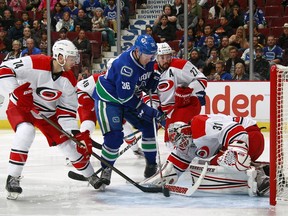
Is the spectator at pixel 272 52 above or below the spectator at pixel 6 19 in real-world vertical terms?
below

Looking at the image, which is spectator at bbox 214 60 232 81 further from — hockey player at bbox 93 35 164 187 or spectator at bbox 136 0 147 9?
hockey player at bbox 93 35 164 187

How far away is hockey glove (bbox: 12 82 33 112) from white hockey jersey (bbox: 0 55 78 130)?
3 centimetres

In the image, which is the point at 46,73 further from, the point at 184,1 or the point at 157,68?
the point at 184,1

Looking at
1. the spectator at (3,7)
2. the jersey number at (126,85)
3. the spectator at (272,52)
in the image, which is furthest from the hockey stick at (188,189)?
the spectator at (3,7)

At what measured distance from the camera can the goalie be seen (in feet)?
15.4

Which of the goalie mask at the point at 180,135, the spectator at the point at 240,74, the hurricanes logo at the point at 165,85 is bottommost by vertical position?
the spectator at the point at 240,74

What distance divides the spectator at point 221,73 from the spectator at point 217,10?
0.82 metres

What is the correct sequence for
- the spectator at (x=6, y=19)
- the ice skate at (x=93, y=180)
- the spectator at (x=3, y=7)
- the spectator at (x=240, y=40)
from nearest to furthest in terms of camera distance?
the ice skate at (x=93, y=180) → the spectator at (x=240, y=40) → the spectator at (x=6, y=19) → the spectator at (x=3, y=7)

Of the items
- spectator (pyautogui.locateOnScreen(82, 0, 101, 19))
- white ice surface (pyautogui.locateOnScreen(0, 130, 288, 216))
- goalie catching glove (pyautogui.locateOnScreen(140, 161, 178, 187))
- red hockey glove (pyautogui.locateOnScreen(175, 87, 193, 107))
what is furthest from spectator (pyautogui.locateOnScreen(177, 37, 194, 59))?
goalie catching glove (pyautogui.locateOnScreen(140, 161, 178, 187))

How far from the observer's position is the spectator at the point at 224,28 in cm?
956

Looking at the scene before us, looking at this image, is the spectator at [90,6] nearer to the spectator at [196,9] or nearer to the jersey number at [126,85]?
the spectator at [196,9]

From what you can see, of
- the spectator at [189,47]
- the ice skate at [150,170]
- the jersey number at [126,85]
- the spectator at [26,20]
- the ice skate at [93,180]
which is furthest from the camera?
the spectator at [26,20]

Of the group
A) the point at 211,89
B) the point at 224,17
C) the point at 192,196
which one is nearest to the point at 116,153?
the point at 192,196

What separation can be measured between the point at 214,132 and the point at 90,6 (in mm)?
6099
